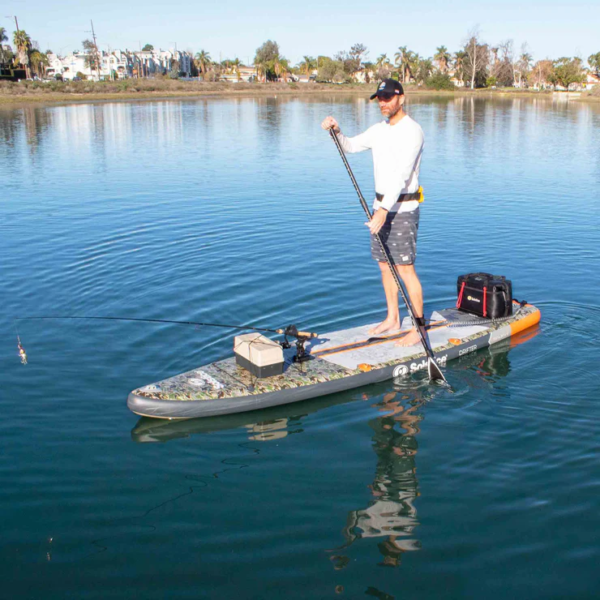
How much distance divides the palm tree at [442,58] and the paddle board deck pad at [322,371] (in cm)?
12431

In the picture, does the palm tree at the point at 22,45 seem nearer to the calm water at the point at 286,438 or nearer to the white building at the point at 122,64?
the white building at the point at 122,64

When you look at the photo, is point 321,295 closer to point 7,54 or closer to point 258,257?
point 258,257

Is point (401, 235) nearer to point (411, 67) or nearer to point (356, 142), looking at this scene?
point (356, 142)

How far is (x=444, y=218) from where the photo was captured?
623 inches

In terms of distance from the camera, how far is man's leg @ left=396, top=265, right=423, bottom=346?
7513 millimetres

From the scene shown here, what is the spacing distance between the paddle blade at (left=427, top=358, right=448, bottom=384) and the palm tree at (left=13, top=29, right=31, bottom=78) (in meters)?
104

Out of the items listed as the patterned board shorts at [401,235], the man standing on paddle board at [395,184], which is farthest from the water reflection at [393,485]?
the patterned board shorts at [401,235]

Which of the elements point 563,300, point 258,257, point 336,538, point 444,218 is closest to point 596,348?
point 563,300

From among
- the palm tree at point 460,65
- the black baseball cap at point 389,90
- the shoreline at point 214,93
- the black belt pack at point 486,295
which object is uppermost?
the palm tree at point 460,65

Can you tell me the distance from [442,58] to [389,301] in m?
128

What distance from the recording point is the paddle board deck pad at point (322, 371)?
6375 mm

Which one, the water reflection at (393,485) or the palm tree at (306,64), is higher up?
the palm tree at (306,64)

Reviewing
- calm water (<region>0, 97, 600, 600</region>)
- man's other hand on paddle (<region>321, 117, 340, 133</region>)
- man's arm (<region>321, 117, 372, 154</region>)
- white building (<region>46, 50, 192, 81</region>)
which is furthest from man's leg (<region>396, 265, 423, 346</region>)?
white building (<region>46, 50, 192, 81</region>)

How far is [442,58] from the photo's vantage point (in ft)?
406
